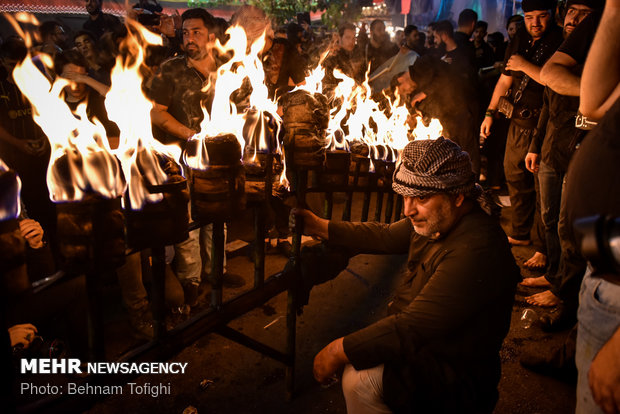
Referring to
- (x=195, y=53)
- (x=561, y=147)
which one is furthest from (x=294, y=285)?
(x=561, y=147)

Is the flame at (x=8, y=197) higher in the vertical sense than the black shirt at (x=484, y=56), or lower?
lower

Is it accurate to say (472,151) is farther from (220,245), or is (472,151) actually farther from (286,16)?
(286,16)

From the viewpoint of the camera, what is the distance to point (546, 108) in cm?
464

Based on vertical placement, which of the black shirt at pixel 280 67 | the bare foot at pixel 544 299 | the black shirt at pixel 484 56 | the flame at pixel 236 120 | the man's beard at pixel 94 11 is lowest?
the bare foot at pixel 544 299

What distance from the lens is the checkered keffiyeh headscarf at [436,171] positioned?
220cm

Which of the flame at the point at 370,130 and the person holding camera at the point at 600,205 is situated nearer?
the person holding camera at the point at 600,205

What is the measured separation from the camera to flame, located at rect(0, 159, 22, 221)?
1398mm

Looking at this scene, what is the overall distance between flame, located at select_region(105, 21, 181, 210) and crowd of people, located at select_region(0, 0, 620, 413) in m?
1.18

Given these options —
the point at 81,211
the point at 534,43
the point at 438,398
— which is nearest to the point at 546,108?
the point at 534,43

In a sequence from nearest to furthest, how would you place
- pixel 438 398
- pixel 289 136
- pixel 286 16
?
pixel 438 398, pixel 289 136, pixel 286 16

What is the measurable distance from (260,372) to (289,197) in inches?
57.6

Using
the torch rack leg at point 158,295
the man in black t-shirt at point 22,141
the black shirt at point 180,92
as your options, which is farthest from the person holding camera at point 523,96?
the man in black t-shirt at point 22,141

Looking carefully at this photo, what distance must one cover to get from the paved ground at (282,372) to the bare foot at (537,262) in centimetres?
79

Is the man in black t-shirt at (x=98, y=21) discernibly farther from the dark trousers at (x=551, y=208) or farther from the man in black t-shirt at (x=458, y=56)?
the dark trousers at (x=551, y=208)
